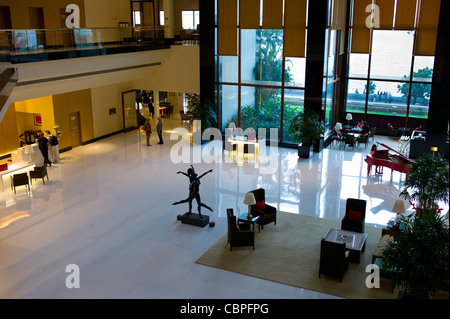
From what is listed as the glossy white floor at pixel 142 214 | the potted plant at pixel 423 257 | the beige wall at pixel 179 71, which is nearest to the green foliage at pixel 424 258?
the potted plant at pixel 423 257

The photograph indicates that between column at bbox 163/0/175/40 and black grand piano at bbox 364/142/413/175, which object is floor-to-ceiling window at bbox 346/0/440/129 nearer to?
black grand piano at bbox 364/142/413/175

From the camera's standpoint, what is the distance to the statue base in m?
11.3

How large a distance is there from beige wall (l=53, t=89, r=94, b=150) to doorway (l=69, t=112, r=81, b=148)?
15cm

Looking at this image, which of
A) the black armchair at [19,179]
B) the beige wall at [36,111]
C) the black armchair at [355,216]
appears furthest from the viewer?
the beige wall at [36,111]

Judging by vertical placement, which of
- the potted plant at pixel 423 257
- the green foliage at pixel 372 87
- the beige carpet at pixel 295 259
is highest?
the green foliage at pixel 372 87

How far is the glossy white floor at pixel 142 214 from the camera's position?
880 cm

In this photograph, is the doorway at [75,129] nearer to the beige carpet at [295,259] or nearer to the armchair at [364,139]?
the beige carpet at [295,259]

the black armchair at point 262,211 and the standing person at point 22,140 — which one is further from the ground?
the standing person at point 22,140

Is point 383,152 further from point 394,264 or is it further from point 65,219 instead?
point 65,219

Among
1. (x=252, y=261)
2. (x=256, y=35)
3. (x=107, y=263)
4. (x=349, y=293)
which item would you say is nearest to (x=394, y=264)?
(x=349, y=293)

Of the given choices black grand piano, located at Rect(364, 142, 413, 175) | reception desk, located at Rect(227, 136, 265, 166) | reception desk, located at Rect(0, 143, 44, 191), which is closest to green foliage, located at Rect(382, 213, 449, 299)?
black grand piano, located at Rect(364, 142, 413, 175)

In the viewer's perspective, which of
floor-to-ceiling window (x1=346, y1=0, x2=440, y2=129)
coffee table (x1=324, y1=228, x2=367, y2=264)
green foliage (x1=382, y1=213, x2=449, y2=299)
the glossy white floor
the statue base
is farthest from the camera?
floor-to-ceiling window (x1=346, y1=0, x2=440, y2=129)

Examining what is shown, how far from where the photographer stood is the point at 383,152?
599 inches

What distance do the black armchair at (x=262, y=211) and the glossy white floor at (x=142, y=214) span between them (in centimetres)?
94
